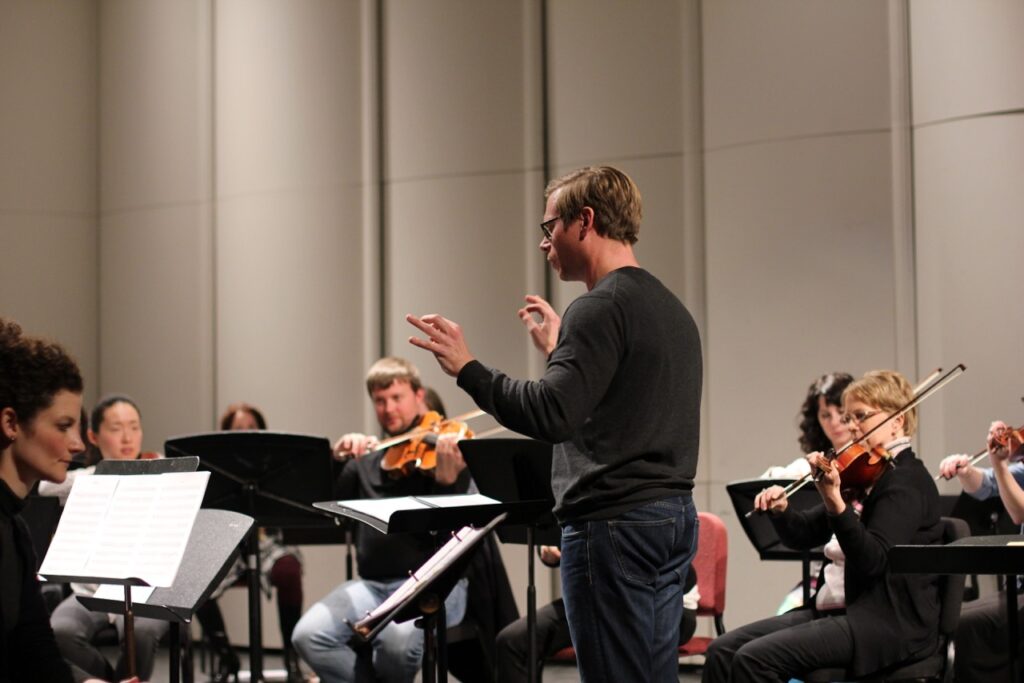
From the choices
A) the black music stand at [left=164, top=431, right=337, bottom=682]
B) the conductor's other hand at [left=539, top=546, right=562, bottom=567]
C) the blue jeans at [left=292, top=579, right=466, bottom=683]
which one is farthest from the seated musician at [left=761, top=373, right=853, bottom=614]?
the black music stand at [left=164, top=431, right=337, bottom=682]

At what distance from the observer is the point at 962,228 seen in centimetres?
519

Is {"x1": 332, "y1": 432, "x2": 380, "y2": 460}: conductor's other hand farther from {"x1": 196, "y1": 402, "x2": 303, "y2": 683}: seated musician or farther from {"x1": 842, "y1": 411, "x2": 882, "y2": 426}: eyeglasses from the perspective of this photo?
{"x1": 842, "y1": 411, "x2": 882, "y2": 426}: eyeglasses

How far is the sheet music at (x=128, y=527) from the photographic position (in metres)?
2.35

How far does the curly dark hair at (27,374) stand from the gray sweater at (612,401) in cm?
78

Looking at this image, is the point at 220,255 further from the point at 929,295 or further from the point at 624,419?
the point at 624,419

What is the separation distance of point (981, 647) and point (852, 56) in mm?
2675

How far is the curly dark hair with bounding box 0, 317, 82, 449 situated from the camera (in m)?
2.28

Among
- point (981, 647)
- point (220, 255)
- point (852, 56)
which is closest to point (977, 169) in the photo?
point (852, 56)

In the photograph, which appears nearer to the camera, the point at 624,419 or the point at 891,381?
the point at 624,419

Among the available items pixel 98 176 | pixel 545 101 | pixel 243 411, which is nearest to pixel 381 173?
pixel 545 101

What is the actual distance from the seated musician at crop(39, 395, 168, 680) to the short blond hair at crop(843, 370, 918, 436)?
230 centimetres

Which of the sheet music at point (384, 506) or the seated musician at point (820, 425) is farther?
the seated musician at point (820, 425)

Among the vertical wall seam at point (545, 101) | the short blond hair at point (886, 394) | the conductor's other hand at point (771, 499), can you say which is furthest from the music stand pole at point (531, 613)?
the vertical wall seam at point (545, 101)

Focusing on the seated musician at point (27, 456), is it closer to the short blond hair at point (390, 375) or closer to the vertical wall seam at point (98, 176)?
the short blond hair at point (390, 375)
